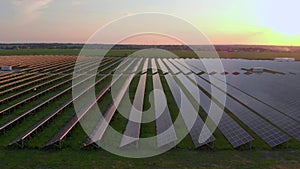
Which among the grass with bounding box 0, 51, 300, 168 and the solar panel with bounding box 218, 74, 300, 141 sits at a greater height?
the solar panel with bounding box 218, 74, 300, 141

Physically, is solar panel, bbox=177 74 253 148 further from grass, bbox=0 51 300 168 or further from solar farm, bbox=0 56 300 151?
grass, bbox=0 51 300 168

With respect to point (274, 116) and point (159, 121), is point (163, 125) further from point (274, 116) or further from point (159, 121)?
point (274, 116)

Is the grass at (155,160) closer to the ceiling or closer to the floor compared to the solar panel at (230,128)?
closer to the floor

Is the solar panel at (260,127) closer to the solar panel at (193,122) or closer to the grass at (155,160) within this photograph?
the grass at (155,160)

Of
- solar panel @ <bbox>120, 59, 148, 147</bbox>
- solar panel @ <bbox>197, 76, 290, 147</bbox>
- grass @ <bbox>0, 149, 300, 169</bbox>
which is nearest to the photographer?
grass @ <bbox>0, 149, 300, 169</bbox>

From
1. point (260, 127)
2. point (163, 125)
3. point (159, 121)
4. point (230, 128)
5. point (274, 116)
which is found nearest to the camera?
point (230, 128)

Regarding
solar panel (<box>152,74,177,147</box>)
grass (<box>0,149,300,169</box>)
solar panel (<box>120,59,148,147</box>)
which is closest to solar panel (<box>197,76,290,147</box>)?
grass (<box>0,149,300,169</box>)

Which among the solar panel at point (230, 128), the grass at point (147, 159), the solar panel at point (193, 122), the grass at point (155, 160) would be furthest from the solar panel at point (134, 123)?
the solar panel at point (230, 128)

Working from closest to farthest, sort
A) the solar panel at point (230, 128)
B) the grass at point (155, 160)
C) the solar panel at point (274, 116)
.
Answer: the grass at point (155, 160), the solar panel at point (230, 128), the solar panel at point (274, 116)

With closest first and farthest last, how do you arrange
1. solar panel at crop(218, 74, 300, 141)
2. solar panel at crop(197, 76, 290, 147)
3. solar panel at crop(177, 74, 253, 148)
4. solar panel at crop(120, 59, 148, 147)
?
solar panel at crop(177, 74, 253, 148) < solar panel at crop(197, 76, 290, 147) < solar panel at crop(120, 59, 148, 147) < solar panel at crop(218, 74, 300, 141)

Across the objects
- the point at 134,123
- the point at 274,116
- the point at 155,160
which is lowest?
the point at 155,160

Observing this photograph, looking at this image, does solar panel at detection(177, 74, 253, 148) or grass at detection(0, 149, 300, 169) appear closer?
grass at detection(0, 149, 300, 169)

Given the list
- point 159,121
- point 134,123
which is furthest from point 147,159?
point 159,121
